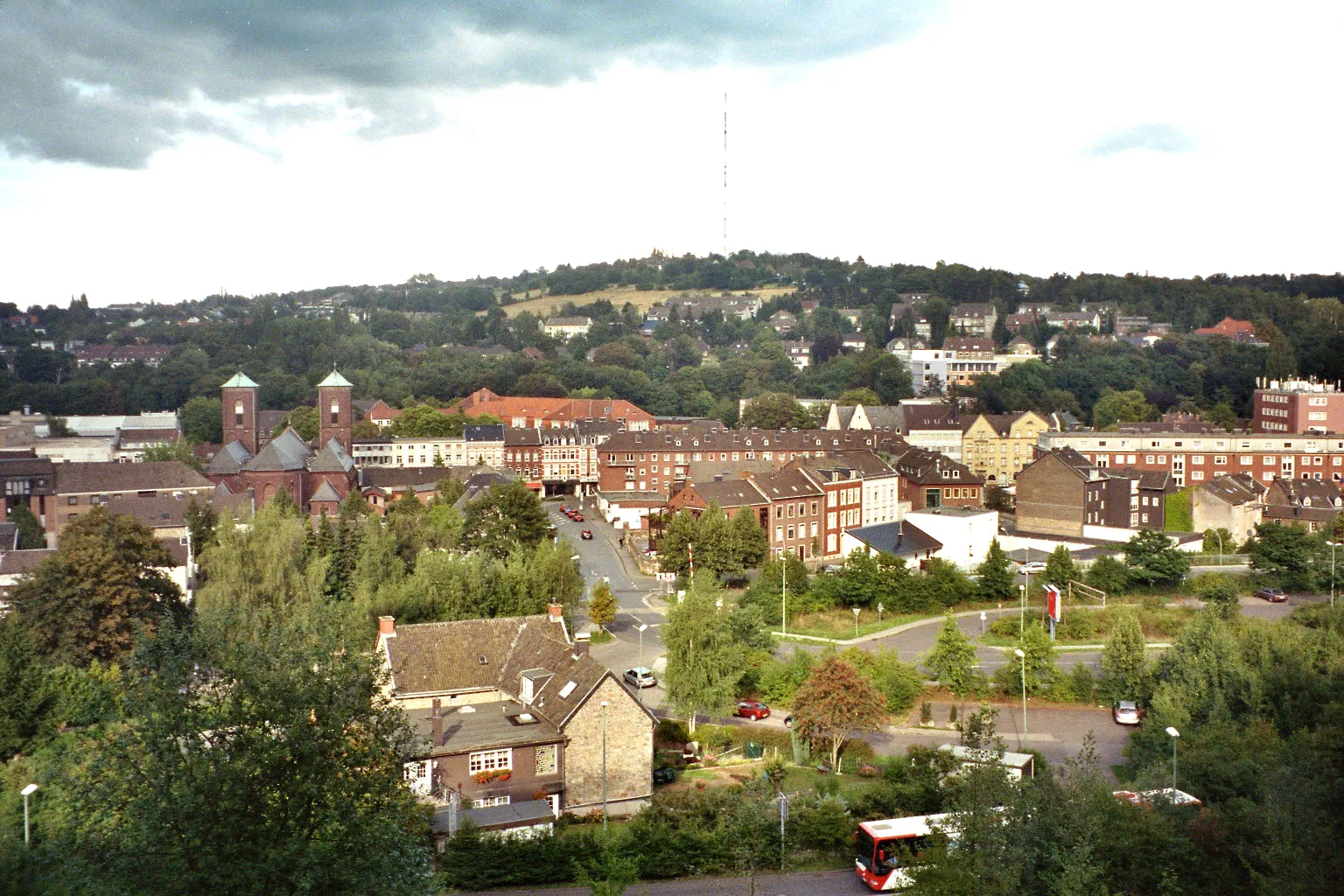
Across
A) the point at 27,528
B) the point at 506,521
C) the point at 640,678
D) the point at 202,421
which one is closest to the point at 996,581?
the point at 640,678

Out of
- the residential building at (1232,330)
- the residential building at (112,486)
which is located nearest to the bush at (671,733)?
the residential building at (112,486)

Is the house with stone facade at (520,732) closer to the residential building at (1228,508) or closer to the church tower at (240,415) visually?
the residential building at (1228,508)

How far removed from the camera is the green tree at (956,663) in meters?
27.1

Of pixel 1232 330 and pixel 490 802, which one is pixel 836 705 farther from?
pixel 1232 330

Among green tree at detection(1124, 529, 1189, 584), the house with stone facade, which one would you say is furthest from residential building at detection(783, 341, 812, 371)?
the house with stone facade

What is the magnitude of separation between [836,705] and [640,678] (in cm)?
707

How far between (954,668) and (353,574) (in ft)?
52.3

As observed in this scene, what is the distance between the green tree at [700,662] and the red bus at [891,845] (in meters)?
7.35

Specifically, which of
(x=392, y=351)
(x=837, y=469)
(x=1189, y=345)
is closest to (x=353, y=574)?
(x=837, y=469)

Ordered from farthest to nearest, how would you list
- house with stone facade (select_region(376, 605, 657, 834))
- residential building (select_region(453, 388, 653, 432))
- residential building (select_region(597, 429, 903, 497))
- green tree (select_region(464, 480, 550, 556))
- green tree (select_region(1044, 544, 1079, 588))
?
residential building (select_region(453, 388, 653, 432)) → residential building (select_region(597, 429, 903, 497)) → green tree (select_region(464, 480, 550, 556)) → green tree (select_region(1044, 544, 1079, 588)) → house with stone facade (select_region(376, 605, 657, 834))

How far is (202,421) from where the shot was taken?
8012cm

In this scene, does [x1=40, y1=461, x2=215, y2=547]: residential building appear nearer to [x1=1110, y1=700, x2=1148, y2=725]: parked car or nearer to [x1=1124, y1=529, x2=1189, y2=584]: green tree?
[x1=1124, y1=529, x2=1189, y2=584]: green tree

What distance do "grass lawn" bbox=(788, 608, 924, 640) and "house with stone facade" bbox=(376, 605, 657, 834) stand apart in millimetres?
12753

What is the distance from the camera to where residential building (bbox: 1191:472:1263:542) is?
47.1 m
